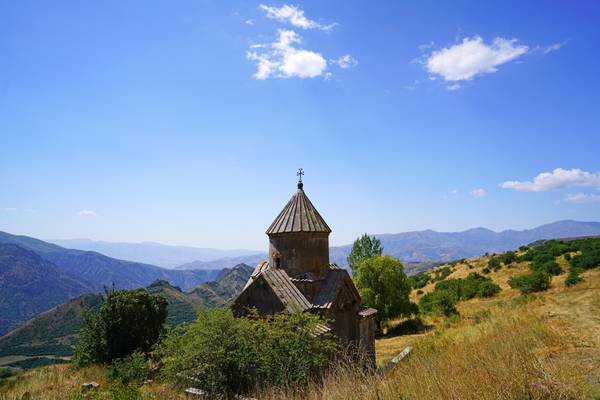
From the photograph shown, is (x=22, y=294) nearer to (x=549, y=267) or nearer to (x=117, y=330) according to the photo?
(x=117, y=330)

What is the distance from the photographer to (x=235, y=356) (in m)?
8.48

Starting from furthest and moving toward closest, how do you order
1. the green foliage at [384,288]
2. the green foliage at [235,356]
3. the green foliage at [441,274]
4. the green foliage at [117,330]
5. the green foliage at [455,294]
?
the green foliage at [441,274] < the green foliage at [384,288] < the green foliage at [455,294] < the green foliage at [117,330] < the green foliage at [235,356]

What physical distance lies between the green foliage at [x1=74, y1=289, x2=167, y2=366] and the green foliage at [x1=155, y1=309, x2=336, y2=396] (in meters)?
15.8

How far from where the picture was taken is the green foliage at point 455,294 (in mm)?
26906

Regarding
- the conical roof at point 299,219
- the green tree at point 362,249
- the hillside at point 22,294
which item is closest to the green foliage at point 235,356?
the conical roof at point 299,219

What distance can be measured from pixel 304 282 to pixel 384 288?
15342mm

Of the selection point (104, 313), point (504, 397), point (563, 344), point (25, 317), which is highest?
point (504, 397)

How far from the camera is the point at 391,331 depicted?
90.6 ft

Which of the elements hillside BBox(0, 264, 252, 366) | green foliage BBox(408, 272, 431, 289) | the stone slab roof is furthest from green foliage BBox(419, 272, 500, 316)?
hillside BBox(0, 264, 252, 366)

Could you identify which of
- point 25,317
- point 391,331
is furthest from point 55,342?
point 25,317

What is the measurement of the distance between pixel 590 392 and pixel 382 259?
24.9m

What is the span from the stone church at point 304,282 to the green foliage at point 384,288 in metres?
11.5

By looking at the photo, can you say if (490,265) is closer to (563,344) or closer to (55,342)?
(563,344)

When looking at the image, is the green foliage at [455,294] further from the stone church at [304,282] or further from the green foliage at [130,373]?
the green foliage at [130,373]
